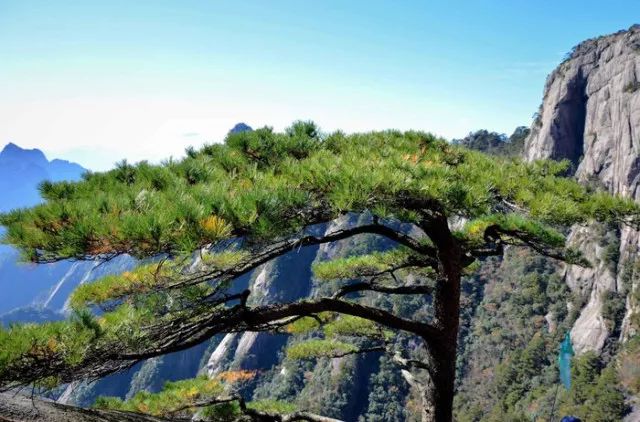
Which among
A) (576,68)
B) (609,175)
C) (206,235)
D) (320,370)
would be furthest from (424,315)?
(206,235)

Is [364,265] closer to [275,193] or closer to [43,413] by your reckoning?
[275,193]

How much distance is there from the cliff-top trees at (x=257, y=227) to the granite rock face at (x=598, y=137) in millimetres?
41683

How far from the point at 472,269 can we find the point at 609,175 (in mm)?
59528

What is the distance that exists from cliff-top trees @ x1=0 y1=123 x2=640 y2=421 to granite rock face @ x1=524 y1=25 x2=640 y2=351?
41683mm

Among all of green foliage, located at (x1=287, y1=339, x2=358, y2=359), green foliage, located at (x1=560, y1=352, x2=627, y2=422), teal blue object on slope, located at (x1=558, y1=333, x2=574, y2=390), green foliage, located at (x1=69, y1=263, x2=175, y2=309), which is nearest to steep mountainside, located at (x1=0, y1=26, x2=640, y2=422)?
green foliage, located at (x1=560, y1=352, x2=627, y2=422)

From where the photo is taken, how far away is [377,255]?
5.00m

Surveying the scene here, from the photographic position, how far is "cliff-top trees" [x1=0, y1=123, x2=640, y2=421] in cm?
202

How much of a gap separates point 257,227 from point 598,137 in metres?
67.4

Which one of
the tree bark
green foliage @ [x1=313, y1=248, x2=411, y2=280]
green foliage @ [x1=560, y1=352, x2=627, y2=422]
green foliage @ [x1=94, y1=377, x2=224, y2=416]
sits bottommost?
green foliage @ [x1=560, y1=352, x2=627, y2=422]

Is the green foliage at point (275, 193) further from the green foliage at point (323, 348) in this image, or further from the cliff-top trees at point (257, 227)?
the green foliage at point (323, 348)

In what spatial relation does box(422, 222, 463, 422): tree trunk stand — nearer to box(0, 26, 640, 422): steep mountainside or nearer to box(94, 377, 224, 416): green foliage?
box(94, 377, 224, 416): green foliage

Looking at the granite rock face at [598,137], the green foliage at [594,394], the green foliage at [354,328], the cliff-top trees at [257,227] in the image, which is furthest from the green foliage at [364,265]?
the granite rock face at [598,137]

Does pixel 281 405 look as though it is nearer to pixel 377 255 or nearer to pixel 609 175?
pixel 377 255

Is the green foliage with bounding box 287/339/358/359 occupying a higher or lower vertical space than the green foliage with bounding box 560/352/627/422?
higher
